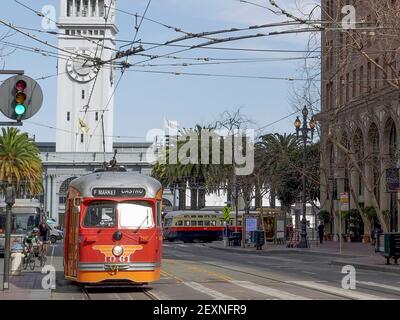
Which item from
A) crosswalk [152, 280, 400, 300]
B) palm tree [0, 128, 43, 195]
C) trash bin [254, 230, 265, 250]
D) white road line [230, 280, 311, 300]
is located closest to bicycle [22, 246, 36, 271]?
crosswalk [152, 280, 400, 300]

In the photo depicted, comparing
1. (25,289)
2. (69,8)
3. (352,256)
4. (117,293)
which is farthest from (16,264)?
(69,8)

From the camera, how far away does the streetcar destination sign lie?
68.6ft

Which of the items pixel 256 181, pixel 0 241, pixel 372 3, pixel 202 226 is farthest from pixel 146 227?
pixel 202 226

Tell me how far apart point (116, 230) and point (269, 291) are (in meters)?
4.10

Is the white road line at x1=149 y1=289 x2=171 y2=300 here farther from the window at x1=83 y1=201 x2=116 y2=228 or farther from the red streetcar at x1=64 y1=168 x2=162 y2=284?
the window at x1=83 y1=201 x2=116 y2=228

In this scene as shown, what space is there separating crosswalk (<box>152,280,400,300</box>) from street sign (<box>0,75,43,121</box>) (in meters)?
5.32

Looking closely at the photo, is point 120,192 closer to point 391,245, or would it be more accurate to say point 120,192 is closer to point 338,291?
point 338,291

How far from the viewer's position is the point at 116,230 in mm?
20766

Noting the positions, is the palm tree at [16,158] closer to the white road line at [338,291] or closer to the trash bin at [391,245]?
the trash bin at [391,245]

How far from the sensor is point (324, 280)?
26.1 metres

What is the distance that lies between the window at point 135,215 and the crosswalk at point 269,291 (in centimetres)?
173
